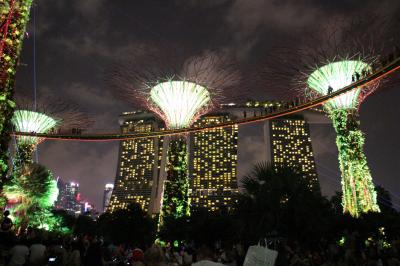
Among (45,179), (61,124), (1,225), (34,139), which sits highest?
(61,124)

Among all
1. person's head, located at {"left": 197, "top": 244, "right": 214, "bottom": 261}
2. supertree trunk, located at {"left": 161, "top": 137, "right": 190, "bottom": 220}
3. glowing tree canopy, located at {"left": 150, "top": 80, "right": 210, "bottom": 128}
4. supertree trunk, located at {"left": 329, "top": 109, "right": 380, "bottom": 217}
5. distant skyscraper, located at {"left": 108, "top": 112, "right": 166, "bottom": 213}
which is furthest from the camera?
distant skyscraper, located at {"left": 108, "top": 112, "right": 166, "bottom": 213}

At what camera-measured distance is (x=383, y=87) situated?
72.0 feet

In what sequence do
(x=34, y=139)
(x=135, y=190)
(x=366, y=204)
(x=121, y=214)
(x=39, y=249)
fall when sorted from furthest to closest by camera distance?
(x=135, y=190)
(x=121, y=214)
(x=34, y=139)
(x=366, y=204)
(x=39, y=249)

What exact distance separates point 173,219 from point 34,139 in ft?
57.5

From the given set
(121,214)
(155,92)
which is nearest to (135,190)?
(121,214)

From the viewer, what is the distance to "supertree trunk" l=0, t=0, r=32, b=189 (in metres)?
9.01

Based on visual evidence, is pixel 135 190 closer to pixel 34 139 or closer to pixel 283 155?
pixel 283 155

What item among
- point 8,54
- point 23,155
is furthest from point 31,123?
point 8,54

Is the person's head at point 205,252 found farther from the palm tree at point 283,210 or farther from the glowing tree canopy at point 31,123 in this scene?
the glowing tree canopy at point 31,123

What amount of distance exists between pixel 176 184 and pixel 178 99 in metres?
5.82

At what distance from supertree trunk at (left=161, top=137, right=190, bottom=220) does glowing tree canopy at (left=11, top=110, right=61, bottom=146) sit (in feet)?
50.4

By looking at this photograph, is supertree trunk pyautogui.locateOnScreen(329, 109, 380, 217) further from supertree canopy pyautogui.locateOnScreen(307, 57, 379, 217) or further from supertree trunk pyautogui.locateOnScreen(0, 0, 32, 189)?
A: supertree trunk pyautogui.locateOnScreen(0, 0, 32, 189)

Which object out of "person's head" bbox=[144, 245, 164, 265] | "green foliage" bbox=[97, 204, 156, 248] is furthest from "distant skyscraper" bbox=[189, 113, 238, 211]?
"person's head" bbox=[144, 245, 164, 265]

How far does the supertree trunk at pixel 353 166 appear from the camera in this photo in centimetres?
2058
